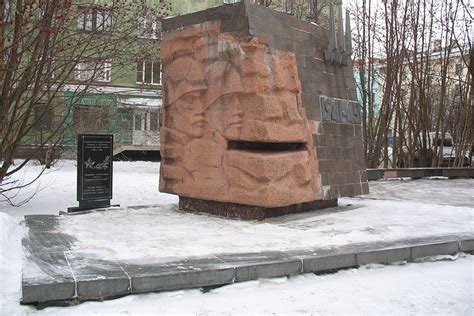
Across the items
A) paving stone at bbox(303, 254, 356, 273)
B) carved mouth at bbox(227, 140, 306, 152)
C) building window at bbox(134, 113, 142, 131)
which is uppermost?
building window at bbox(134, 113, 142, 131)

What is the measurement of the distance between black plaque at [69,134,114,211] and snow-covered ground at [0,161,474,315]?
52 cm

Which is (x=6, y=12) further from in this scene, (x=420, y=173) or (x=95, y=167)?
(x=420, y=173)

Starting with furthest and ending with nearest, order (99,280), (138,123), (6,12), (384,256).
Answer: (138,123), (6,12), (384,256), (99,280)

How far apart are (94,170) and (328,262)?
4.63 metres

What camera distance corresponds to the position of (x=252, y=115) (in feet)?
23.0

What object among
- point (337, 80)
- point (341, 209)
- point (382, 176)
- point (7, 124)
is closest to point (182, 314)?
point (341, 209)

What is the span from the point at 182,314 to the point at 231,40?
4.56 metres

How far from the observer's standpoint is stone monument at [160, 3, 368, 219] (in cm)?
704

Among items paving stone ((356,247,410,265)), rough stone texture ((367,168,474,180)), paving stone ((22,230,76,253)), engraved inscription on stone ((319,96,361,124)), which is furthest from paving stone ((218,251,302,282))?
rough stone texture ((367,168,474,180))

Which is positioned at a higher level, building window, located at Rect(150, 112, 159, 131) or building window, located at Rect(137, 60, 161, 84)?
building window, located at Rect(137, 60, 161, 84)

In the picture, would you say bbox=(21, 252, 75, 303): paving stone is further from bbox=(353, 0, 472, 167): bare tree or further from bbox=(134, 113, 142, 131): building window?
bbox=(134, 113, 142, 131): building window

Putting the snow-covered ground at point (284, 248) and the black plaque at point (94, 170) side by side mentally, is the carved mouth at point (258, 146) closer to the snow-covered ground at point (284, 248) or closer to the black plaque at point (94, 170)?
the snow-covered ground at point (284, 248)

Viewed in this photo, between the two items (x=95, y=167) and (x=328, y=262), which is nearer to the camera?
(x=328, y=262)

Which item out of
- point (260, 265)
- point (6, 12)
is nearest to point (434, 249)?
point (260, 265)
